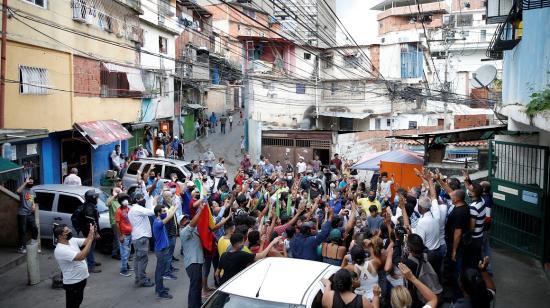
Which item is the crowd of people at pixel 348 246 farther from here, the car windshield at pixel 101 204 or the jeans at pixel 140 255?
the car windshield at pixel 101 204

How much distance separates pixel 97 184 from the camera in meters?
22.1

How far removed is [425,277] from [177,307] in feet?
15.1

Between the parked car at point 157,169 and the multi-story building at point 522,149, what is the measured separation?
9.54 meters

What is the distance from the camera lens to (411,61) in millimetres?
38344

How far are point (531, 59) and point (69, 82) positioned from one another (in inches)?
605

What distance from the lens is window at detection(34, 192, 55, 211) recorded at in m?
12.6

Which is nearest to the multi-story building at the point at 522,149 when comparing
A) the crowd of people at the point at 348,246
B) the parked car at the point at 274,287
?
the crowd of people at the point at 348,246

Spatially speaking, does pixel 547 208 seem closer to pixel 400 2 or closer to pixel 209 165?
pixel 209 165

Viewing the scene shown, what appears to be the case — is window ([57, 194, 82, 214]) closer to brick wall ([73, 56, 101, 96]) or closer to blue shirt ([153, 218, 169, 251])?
blue shirt ([153, 218, 169, 251])

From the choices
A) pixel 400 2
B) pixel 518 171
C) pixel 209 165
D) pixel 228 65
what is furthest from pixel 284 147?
pixel 400 2

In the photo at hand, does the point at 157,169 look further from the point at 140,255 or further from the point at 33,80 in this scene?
the point at 140,255

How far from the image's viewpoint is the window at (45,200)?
41.2 ft

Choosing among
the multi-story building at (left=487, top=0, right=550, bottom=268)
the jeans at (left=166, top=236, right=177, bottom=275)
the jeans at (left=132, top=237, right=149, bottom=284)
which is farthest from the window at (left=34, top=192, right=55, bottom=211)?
the multi-story building at (left=487, top=0, right=550, bottom=268)

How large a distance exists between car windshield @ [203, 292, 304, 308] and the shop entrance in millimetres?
15320
